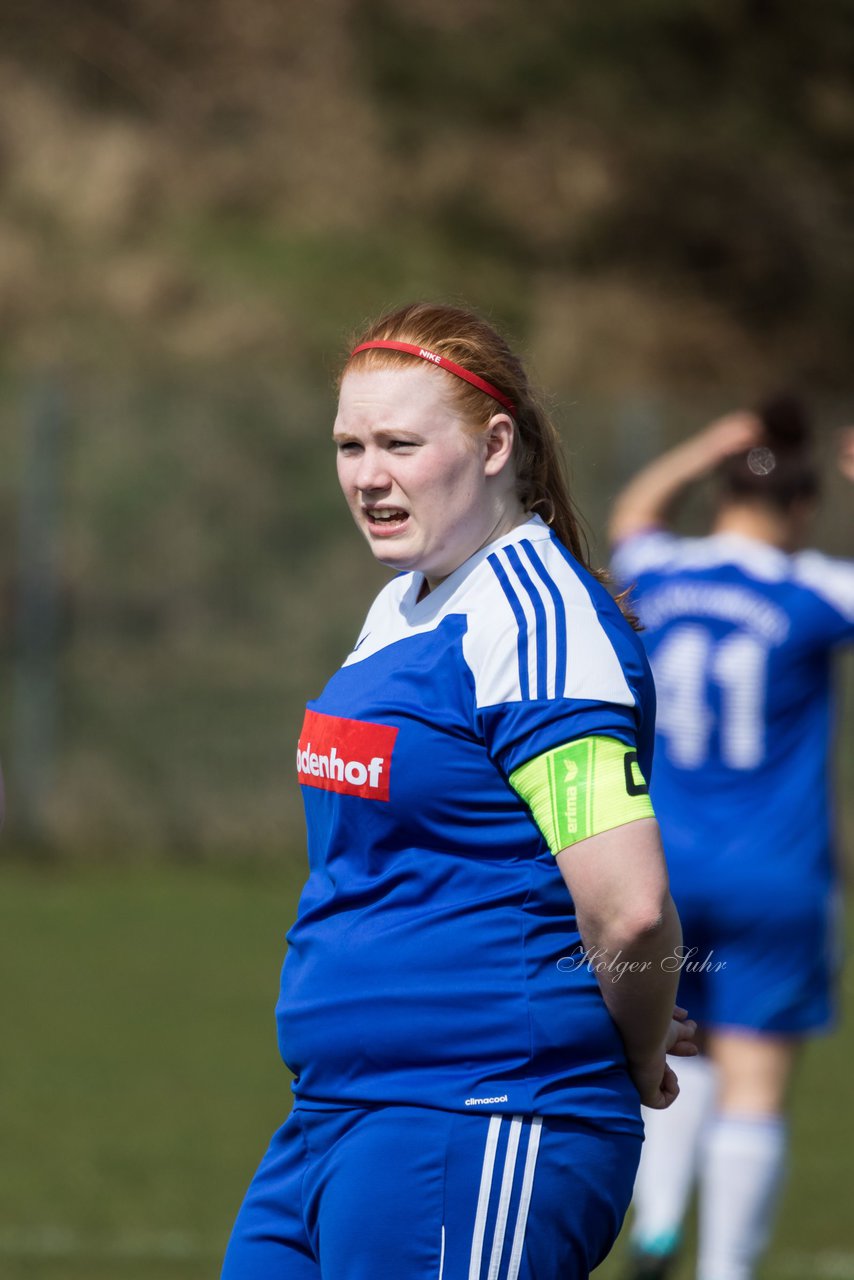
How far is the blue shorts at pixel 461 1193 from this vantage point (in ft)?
7.97

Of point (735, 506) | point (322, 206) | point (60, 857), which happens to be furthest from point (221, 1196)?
point (322, 206)

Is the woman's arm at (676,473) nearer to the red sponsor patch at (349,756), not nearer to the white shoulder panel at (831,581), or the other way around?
the white shoulder panel at (831,581)

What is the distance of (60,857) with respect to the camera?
12.5 meters

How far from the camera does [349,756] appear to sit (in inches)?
98.6

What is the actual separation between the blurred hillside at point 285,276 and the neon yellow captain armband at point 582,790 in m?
10.3

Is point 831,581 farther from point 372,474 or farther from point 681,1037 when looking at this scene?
point 372,474

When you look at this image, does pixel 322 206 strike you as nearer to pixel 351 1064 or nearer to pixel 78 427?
pixel 78 427

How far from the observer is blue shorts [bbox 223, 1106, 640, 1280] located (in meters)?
2.43

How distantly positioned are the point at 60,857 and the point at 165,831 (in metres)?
0.72

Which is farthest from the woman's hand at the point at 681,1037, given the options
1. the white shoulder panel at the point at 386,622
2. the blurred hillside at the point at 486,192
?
the blurred hillside at the point at 486,192

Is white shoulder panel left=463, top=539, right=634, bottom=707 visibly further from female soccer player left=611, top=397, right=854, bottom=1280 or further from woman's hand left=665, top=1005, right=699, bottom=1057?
female soccer player left=611, top=397, right=854, bottom=1280

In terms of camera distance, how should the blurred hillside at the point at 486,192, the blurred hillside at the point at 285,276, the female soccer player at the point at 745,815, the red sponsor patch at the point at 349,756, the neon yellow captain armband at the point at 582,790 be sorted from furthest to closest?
the blurred hillside at the point at 486,192
the blurred hillside at the point at 285,276
the female soccer player at the point at 745,815
the red sponsor patch at the point at 349,756
the neon yellow captain armband at the point at 582,790

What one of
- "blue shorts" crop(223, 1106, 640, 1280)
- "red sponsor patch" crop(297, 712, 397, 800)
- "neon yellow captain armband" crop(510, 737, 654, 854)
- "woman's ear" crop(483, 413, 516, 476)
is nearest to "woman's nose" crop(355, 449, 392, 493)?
"woman's ear" crop(483, 413, 516, 476)

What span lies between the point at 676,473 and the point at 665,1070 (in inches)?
107
